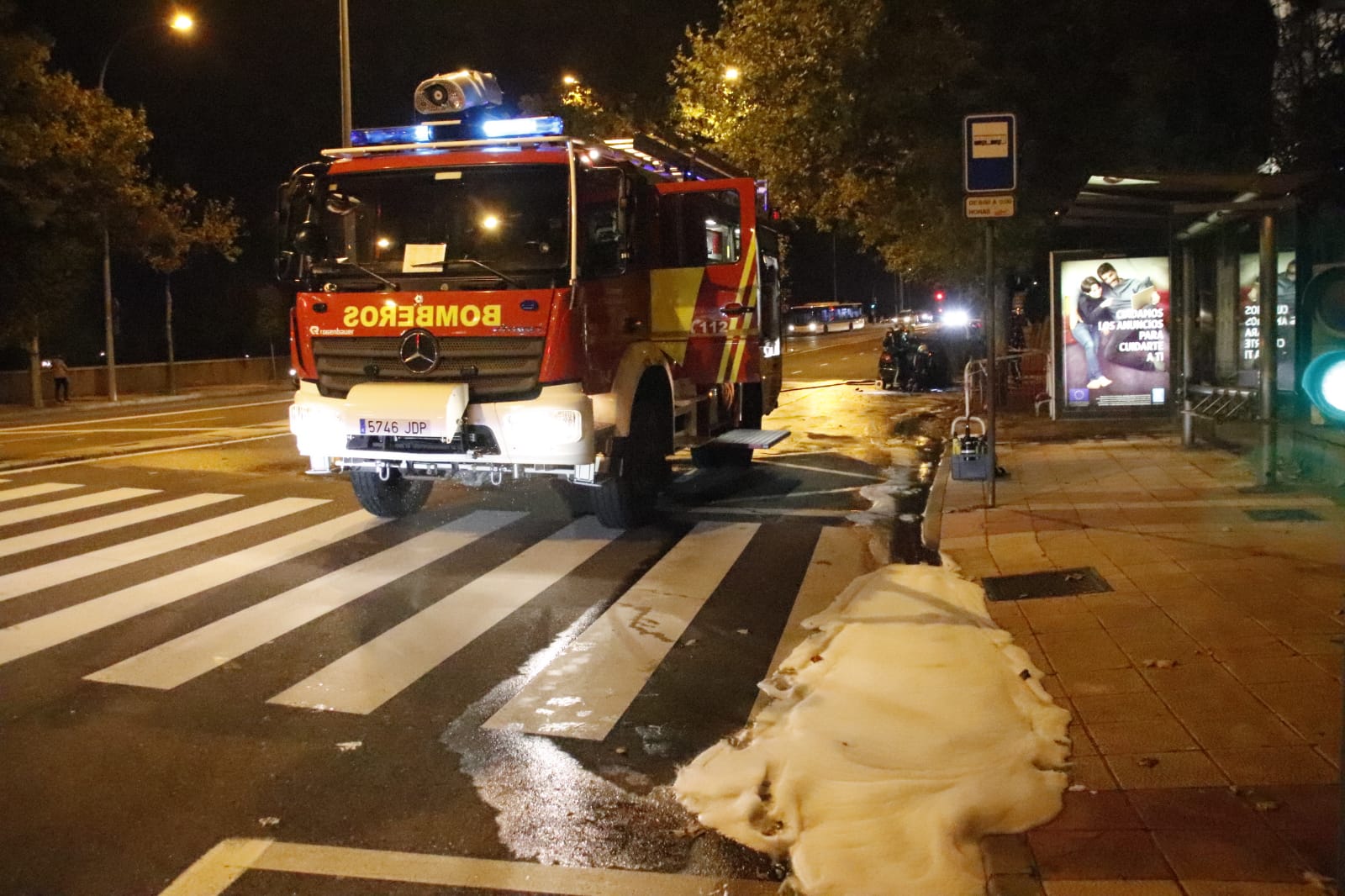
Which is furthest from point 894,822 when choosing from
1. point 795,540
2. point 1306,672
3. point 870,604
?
point 795,540

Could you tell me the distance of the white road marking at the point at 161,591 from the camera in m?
7.53

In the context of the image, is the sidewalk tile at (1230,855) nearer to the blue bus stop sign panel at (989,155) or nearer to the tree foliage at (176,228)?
the blue bus stop sign panel at (989,155)

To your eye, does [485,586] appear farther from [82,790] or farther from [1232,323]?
[1232,323]

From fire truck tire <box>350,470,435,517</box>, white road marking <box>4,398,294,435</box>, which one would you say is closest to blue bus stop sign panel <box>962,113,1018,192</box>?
fire truck tire <box>350,470,435,517</box>

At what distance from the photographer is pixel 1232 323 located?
1389 cm

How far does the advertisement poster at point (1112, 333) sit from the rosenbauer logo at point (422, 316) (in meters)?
8.28

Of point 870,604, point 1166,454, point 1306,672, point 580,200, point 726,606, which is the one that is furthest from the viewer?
point 1166,454

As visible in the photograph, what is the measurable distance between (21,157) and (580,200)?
21.2 metres

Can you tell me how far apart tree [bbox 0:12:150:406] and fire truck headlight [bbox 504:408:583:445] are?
2114cm

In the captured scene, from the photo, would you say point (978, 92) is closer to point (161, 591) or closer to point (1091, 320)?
point (1091, 320)

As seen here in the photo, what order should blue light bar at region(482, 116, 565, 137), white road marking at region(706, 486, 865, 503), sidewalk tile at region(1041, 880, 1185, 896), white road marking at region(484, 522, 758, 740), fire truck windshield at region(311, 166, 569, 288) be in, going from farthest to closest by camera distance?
white road marking at region(706, 486, 865, 503) → blue light bar at region(482, 116, 565, 137) → fire truck windshield at region(311, 166, 569, 288) → white road marking at region(484, 522, 758, 740) → sidewalk tile at region(1041, 880, 1185, 896)

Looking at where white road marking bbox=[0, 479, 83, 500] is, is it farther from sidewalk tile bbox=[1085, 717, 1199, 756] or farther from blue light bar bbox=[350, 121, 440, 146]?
sidewalk tile bbox=[1085, 717, 1199, 756]

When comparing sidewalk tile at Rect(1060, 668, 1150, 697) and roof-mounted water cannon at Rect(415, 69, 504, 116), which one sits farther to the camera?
roof-mounted water cannon at Rect(415, 69, 504, 116)

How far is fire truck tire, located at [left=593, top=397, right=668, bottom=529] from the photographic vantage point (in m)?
10.6
